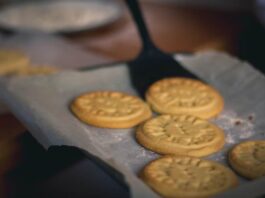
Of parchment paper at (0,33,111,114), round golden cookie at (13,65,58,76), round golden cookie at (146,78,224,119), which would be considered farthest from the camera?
parchment paper at (0,33,111,114)

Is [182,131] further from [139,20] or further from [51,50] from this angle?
[51,50]

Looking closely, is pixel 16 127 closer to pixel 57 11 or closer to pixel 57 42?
pixel 57 42

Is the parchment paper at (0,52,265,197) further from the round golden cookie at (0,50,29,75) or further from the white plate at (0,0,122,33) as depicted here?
the white plate at (0,0,122,33)

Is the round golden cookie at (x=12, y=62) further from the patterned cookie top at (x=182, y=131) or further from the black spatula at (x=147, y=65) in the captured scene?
the patterned cookie top at (x=182, y=131)

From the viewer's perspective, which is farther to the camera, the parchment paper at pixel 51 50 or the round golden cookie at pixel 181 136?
the parchment paper at pixel 51 50

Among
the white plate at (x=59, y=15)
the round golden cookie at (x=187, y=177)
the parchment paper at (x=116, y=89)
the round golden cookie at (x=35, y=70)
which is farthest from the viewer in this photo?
the white plate at (x=59, y=15)

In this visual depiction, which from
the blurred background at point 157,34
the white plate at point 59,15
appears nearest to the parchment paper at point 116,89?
the blurred background at point 157,34

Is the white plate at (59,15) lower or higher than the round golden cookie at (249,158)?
higher

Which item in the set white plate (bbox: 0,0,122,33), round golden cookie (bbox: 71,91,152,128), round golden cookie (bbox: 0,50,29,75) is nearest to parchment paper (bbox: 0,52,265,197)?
round golden cookie (bbox: 71,91,152,128)
